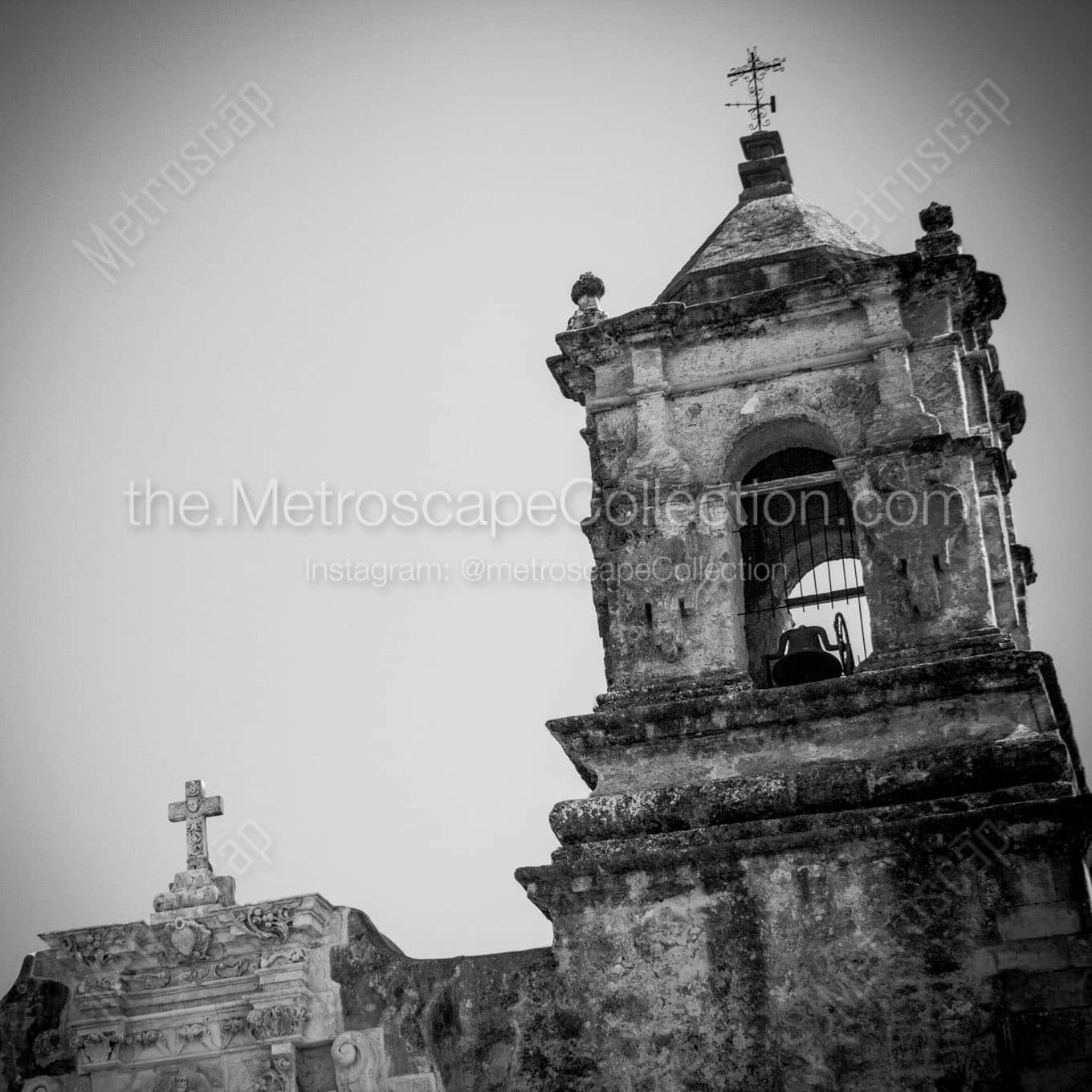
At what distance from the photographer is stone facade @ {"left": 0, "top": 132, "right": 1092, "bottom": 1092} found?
9.30 meters

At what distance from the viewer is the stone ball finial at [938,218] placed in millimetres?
11695

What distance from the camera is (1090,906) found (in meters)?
9.20

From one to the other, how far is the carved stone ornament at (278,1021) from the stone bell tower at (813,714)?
5.78 ft

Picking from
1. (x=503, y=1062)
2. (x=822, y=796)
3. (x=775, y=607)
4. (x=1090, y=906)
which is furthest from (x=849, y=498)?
(x=503, y=1062)

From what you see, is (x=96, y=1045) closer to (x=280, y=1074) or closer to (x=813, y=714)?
(x=280, y=1074)

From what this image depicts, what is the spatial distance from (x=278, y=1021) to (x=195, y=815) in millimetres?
1575

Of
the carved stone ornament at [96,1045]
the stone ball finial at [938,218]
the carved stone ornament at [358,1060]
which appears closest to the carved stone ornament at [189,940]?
the carved stone ornament at [96,1045]

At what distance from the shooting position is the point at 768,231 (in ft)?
41.7

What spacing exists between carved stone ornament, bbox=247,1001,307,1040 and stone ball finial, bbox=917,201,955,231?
22.2 ft

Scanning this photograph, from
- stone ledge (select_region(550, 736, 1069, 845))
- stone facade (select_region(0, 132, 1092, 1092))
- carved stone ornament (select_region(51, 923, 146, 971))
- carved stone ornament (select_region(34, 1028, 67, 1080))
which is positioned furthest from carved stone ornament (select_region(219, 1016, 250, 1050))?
stone ledge (select_region(550, 736, 1069, 845))

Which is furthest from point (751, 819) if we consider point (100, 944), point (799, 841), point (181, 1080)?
point (100, 944)

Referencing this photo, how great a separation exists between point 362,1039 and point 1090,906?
4421mm

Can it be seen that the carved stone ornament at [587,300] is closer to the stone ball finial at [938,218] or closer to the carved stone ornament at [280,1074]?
the stone ball finial at [938,218]

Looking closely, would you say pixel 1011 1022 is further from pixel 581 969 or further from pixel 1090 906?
pixel 581 969
